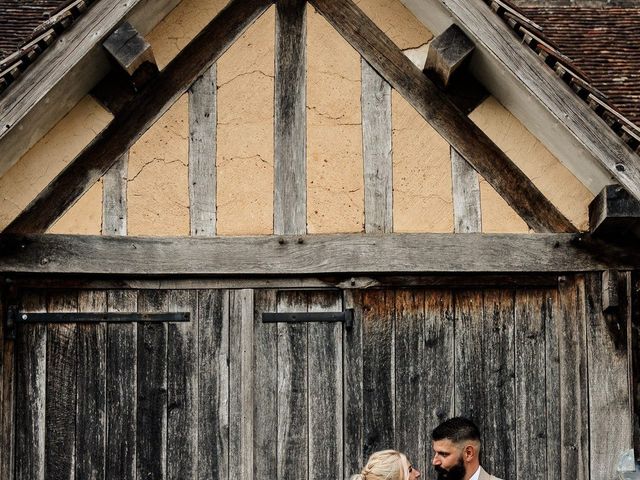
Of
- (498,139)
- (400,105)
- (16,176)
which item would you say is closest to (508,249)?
(498,139)

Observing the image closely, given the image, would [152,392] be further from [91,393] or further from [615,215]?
[615,215]

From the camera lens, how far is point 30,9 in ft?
28.0

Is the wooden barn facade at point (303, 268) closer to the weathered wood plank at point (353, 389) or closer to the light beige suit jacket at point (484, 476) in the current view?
the weathered wood plank at point (353, 389)

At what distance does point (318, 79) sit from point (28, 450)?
9.40ft

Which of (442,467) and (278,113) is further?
(278,113)

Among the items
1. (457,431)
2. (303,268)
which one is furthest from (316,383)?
(457,431)

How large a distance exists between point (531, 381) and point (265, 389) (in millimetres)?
1632

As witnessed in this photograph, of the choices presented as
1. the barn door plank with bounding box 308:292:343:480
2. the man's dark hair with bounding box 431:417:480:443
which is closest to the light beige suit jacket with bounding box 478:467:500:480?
the man's dark hair with bounding box 431:417:480:443

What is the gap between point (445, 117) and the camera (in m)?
7.04

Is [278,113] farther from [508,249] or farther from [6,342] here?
[6,342]

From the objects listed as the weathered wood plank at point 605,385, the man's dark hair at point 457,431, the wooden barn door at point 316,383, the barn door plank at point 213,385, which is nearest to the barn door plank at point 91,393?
the wooden barn door at point 316,383

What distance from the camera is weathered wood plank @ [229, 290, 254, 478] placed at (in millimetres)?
6941

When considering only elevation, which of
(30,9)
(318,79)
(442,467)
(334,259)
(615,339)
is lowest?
(442,467)

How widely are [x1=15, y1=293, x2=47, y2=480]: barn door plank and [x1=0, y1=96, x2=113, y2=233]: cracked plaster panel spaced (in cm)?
54
